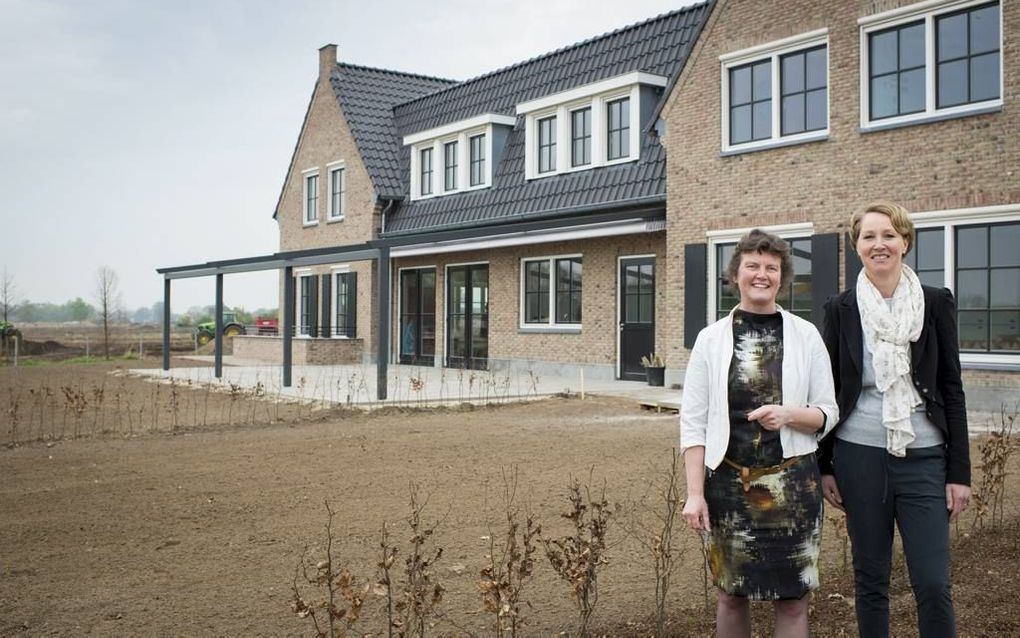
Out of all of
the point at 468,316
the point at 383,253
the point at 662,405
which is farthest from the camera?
the point at 468,316

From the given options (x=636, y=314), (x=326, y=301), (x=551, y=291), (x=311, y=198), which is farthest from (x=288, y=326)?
(x=311, y=198)

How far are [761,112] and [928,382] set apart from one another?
12.0 m

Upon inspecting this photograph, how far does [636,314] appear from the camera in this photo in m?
17.1

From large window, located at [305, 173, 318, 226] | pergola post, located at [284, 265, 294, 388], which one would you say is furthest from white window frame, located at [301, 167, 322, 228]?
pergola post, located at [284, 265, 294, 388]

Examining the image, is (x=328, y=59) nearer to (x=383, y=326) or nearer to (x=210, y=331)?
(x=383, y=326)

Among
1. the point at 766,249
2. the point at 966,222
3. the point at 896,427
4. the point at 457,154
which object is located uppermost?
the point at 457,154

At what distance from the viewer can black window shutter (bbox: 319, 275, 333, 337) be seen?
1016 inches

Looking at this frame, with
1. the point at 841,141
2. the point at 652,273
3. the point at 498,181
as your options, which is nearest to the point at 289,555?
the point at 841,141

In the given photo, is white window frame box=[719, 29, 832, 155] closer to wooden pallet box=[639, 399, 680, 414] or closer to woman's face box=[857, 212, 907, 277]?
wooden pallet box=[639, 399, 680, 414]

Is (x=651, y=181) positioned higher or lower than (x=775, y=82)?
lower

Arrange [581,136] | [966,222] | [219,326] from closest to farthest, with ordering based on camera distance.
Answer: [966,222], [581,136], [219,326]

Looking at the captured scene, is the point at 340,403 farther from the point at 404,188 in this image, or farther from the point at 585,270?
the point at 404,188

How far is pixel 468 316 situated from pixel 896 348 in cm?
1853

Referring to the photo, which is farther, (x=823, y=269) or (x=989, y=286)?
(x=823, y=269)
